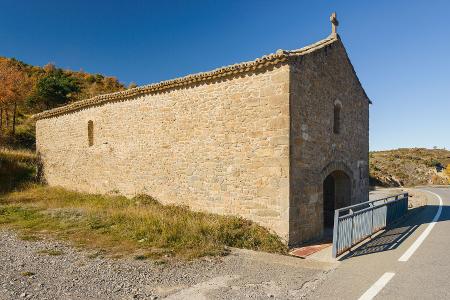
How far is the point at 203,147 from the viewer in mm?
11164

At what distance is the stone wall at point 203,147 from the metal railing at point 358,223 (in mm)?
1529

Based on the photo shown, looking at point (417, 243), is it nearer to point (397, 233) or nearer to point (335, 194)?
point (397, 233)

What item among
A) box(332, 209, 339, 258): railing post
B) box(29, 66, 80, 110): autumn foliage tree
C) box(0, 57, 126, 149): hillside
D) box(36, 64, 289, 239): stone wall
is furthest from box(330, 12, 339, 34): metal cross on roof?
box(29, 66, 80, 110): autumn foliage tree

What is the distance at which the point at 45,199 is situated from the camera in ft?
49.8

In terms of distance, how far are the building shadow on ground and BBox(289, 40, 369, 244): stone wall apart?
1.61 meters

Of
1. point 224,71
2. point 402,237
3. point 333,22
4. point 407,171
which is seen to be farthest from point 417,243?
point 407,171

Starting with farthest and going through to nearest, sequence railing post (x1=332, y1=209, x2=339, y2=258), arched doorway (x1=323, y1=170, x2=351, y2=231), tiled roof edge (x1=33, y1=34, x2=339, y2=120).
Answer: arched doorway (x1=323, y1=170, x2=351, y2=231), tiled roof edge (x1=33, y1=34, x2=339, y2=120), railing post (x1=332, y1=209, x2=339, y2=258)

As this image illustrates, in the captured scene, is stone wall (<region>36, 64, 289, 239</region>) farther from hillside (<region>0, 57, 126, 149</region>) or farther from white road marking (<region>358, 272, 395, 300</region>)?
hillside (<region>0, 57, 126, 149</region>)

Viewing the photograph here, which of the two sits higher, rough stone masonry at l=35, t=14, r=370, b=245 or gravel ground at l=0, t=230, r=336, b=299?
rough stone masonry at l=35, t=14, r=370, b=245

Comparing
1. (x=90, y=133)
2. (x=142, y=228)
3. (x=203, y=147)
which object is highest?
(x=90, y=133)

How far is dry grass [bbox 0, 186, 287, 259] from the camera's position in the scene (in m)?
8.20

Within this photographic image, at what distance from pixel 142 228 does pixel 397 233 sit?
8042 mm

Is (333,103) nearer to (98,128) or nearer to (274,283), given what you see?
(274,283)

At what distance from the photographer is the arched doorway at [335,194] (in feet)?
41.5
